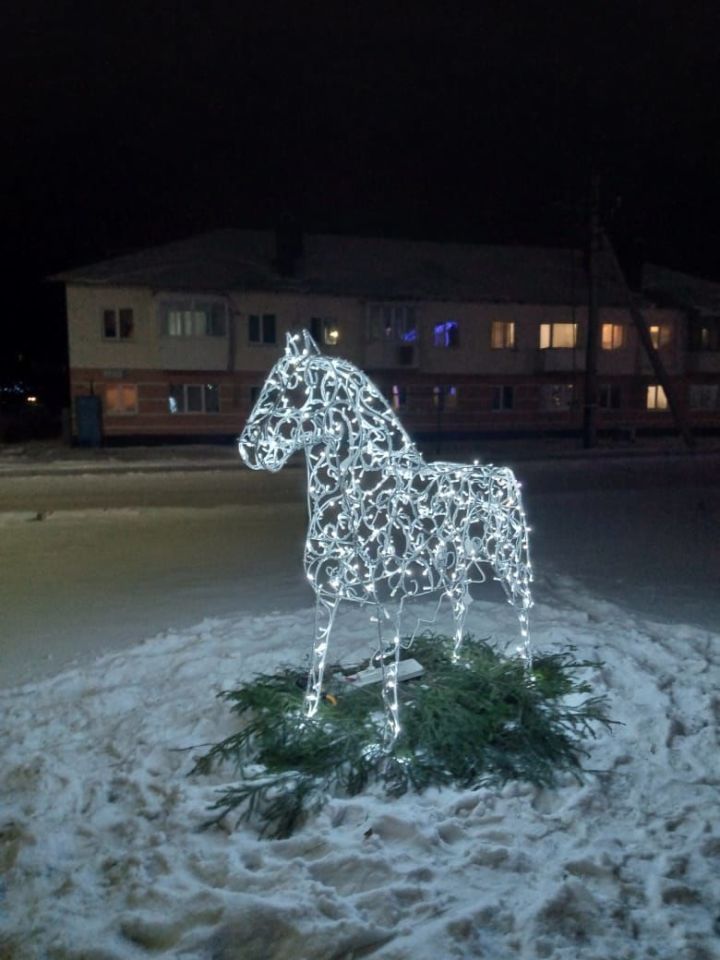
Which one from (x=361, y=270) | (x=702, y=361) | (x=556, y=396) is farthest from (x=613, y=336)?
(x=361, y=270)

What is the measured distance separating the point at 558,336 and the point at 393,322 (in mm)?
8714

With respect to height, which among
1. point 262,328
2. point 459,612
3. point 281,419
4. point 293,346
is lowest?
point 459,612

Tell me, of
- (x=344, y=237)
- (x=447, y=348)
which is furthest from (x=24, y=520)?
(x=344, y=237)

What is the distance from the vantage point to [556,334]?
39594 mm

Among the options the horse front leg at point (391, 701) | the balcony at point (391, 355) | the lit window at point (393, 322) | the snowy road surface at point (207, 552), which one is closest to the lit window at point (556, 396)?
the balcony at point (391, 355)

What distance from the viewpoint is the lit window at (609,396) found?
132ft

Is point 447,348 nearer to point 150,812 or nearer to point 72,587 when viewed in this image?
point 72,587

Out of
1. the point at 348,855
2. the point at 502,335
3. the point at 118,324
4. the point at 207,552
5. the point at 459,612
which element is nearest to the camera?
the point at 348,855

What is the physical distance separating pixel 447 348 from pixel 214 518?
2499 centimetres

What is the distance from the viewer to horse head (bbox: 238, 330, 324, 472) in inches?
215

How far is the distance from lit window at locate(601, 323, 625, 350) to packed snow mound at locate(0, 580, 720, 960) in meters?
35.7

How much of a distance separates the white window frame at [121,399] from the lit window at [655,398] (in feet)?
81.4

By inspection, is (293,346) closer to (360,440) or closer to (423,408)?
(360,440)

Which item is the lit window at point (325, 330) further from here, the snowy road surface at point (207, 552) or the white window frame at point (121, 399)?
the snowy road surface at point (207, 552)
